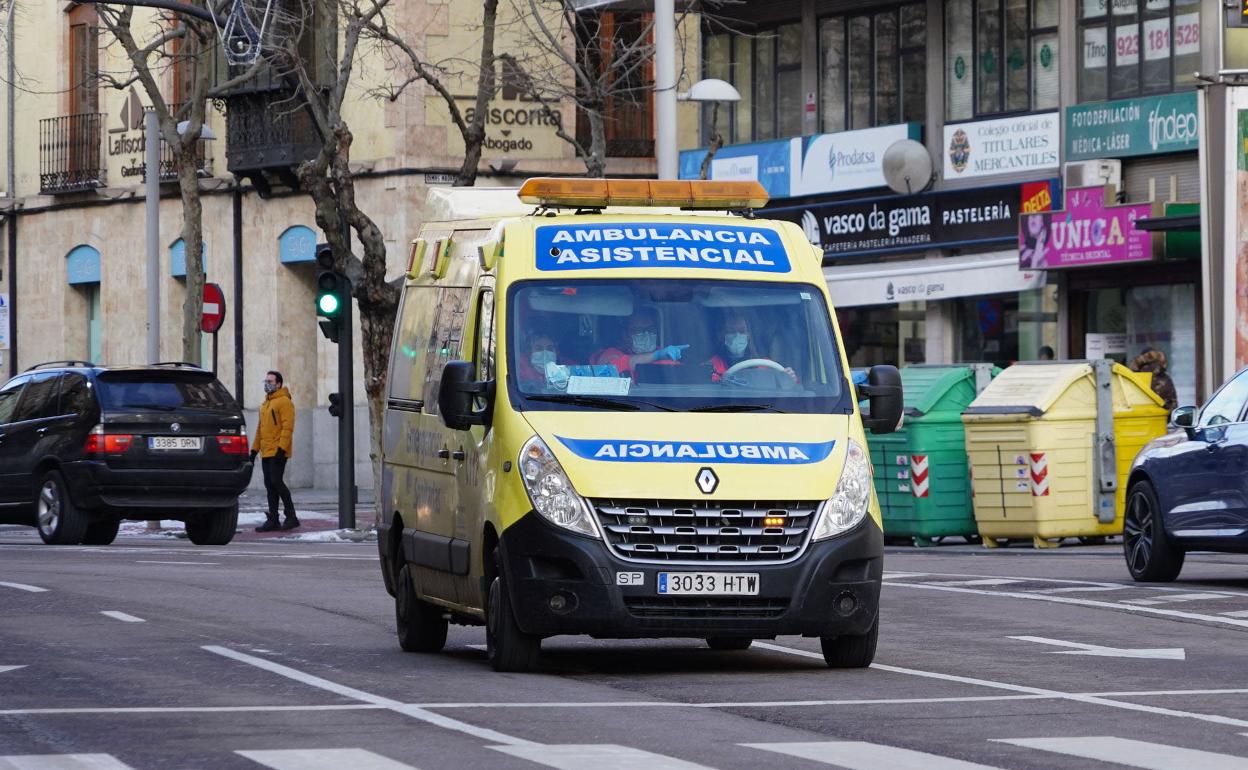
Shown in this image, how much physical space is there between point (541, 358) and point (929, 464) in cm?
1380

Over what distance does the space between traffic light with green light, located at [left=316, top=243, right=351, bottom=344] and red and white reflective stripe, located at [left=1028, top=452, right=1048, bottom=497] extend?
8183 mm

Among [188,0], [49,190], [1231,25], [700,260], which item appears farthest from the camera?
[49,190]

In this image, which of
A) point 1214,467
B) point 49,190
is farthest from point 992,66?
point 49,190

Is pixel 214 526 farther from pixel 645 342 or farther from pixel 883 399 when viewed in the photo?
pixel 883 399

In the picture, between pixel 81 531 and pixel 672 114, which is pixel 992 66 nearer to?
pixel 672 114

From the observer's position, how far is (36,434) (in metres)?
27.2

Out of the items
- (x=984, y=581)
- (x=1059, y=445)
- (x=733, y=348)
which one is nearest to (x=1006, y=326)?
(x=1059, y=445)

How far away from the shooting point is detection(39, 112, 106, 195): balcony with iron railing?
4788 centimetres

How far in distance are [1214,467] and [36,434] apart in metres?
13.4

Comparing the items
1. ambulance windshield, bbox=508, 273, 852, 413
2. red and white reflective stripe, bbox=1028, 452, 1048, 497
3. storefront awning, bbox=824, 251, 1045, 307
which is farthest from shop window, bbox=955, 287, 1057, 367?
ambulance windshield, bbox=508, 273, 852, 413

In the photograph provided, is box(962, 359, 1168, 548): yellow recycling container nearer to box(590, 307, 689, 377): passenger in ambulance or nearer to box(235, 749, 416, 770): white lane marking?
box(590, 307, 689, 377): passenger in ambulance

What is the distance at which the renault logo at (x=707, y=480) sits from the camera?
11977 mm

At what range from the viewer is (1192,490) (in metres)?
18.7

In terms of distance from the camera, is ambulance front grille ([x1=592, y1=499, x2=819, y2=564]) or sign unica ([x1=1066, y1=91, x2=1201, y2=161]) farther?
sign unica ([x1=1066, y1=91, x2=1201, y2=161])
